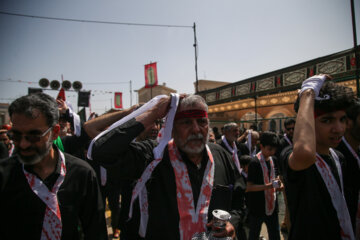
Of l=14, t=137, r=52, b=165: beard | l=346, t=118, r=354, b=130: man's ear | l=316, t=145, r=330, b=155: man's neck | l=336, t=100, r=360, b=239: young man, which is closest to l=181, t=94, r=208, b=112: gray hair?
l=316, t=145, r=330, b=155: man's neck

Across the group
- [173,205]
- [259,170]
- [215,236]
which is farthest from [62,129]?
[259,170]

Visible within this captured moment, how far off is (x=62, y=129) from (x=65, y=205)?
2.12 meters

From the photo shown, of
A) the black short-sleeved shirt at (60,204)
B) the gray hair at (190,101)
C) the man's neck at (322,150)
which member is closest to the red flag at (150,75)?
the gray hair at (190,101)

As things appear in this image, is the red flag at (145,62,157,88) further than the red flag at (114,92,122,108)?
No

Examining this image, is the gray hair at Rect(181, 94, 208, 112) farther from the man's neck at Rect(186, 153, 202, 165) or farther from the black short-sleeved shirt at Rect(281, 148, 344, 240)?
the black short-sleeved shirt at Rect(281, 148, 344, 240)

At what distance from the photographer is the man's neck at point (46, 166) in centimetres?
157

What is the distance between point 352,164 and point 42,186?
98.2 inches

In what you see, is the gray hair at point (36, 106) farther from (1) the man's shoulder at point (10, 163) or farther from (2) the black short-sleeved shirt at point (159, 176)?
(2) the black short-sleeved shirt at point (159, 176)

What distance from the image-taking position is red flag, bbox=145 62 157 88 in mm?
20439

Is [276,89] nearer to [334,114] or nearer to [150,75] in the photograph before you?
[334,114]

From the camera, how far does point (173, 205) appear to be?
1586 millimetres

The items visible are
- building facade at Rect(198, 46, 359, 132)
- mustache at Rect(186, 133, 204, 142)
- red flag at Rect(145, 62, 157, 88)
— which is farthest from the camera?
red flag at Rect(145, 62, 157, 88)

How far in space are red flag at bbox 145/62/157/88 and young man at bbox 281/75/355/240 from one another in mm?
19397

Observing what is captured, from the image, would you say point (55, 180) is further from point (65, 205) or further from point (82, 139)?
point (82, 139)
